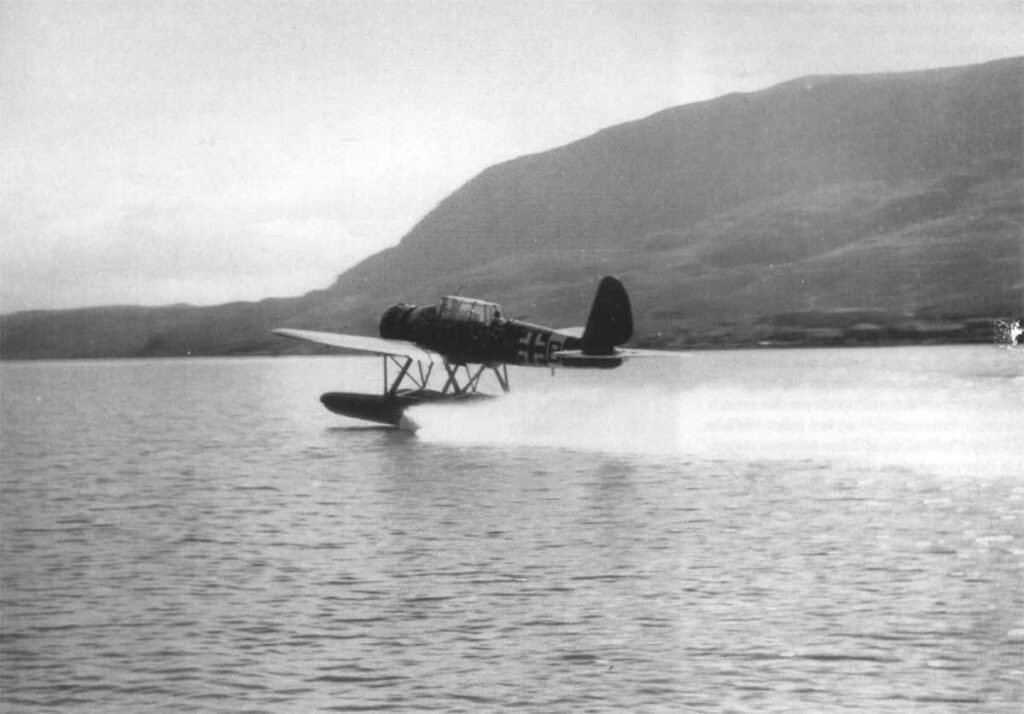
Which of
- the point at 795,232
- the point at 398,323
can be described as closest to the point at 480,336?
the point at 398,323

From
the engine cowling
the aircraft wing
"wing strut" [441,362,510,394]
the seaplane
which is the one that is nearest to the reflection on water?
the seaplane

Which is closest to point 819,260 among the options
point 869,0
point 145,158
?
point 145,158

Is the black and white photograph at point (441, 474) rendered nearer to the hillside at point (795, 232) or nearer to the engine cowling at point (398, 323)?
the engine cowling at point (398, 323)

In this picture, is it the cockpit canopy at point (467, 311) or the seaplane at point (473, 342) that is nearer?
the seaplane at point (473, 342)

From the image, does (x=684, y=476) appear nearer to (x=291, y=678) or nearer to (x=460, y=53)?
(x=460, y=53)

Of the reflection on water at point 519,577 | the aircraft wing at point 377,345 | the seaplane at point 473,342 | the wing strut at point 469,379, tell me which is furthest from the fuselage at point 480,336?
the reflection on water at point 519,577

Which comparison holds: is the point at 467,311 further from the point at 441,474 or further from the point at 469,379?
the point at 441,474
